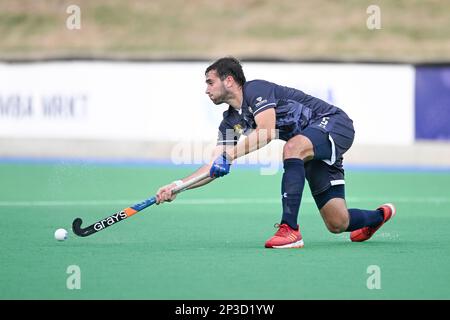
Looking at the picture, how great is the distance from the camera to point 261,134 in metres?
7.14

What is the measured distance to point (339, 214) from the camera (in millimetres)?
7680

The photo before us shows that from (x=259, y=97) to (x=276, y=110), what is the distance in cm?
22

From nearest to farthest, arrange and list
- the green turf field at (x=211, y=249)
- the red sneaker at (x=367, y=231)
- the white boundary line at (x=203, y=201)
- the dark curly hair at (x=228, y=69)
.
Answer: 1. the green turf field at (x=211, y=249)
2. the dark curly hair at (x=228, y=69)
3. the red sneaker at (x=367, y=231)
4. the white boundary line at (x=203, y=201)

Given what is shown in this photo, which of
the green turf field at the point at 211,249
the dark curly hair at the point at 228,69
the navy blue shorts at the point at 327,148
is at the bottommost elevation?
the green turf field at the point at 211,249

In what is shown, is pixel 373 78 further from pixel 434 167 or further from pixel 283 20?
pixel 283 20

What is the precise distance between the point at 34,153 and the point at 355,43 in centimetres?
747

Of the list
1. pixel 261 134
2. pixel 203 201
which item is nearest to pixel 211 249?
pixel 261 134

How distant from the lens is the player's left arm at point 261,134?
7.13m

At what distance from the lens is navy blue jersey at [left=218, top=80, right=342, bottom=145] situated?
23.8 ft

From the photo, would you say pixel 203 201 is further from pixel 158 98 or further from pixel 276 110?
pixel 158 98

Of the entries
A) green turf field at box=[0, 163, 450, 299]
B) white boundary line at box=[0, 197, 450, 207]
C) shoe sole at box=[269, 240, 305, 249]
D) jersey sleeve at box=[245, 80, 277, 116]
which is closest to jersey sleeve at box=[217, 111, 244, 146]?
jersey sleeve at box=[245, 80, 277, 116]

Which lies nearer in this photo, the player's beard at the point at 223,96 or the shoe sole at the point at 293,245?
the shoe sole at the point at 293,245

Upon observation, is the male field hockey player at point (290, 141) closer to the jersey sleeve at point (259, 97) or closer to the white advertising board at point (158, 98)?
the jersey sleeve at point (259, 97)

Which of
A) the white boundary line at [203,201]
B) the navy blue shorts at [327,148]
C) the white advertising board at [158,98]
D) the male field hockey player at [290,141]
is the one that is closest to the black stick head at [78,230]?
the male field hockey player at [290,141]
